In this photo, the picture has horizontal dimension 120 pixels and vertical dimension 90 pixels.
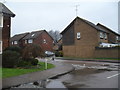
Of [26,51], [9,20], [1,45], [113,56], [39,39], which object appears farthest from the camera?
[39,39]

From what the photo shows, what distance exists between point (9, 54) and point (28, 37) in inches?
1620

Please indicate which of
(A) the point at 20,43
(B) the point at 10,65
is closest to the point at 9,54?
(B) the point at 10,65

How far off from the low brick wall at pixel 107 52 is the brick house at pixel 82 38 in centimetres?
111

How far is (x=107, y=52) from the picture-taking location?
1262 inches

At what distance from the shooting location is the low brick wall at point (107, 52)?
102 feet

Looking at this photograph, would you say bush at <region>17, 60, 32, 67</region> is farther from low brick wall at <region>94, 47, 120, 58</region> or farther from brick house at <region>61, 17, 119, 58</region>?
brick house at <region>61, 17, 119, 58</region>

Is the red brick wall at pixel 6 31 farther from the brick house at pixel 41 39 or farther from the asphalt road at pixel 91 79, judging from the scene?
the brick house at pixel 41 39

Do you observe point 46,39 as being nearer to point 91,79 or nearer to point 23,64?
point 23,64

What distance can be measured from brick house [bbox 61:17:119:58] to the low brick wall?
1110 millimetres

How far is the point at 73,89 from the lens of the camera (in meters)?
7.71

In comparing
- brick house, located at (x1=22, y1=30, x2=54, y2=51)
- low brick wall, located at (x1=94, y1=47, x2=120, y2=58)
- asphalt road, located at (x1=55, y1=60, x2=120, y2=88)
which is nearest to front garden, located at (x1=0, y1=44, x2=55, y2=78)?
asphalt road, located at (x1=55, y1=60, x2=120, y2=88)

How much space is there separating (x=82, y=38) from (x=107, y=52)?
22.0ft

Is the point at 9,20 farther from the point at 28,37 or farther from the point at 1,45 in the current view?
the point at 28,37

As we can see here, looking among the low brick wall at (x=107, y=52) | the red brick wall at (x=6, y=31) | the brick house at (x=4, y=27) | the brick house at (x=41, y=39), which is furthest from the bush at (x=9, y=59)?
the brick house at (x=41, y=39)
